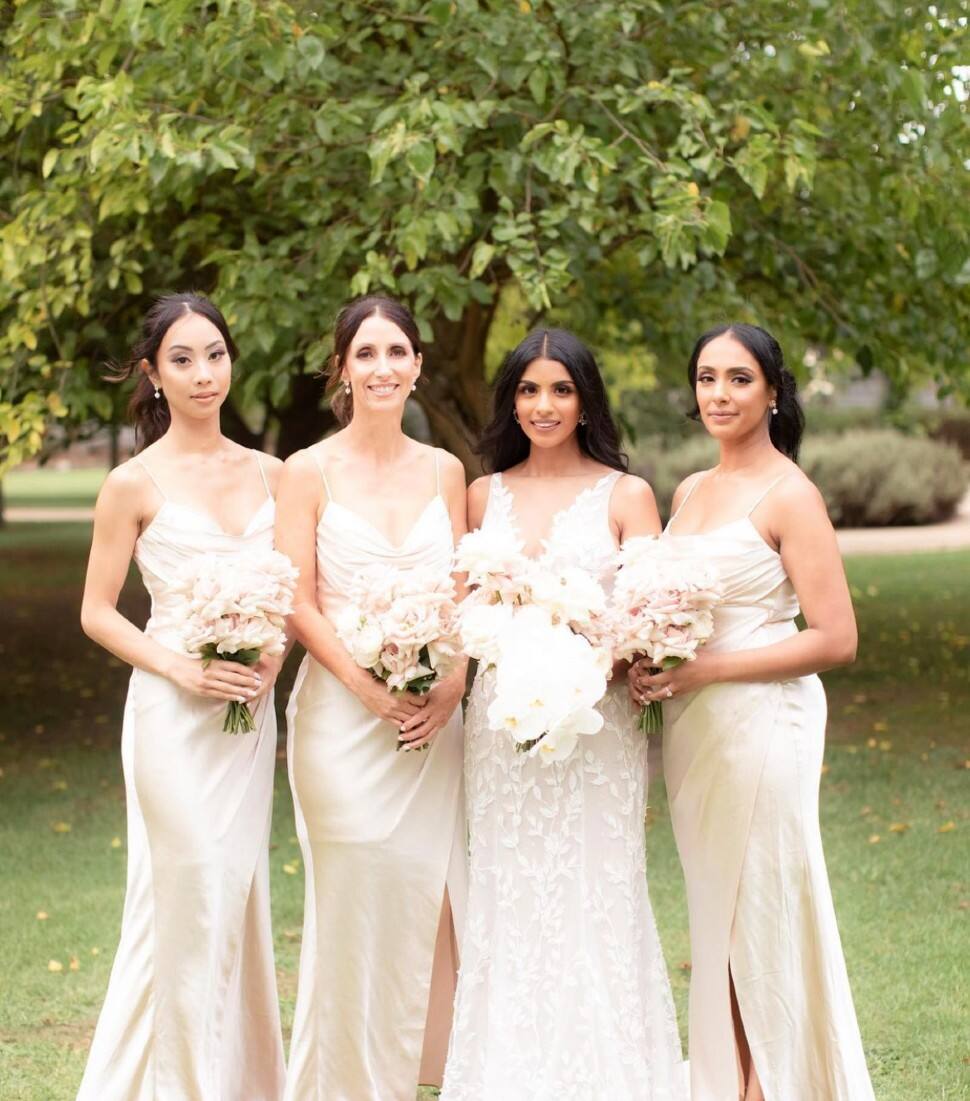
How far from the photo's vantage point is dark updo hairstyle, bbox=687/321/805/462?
4.59 metres

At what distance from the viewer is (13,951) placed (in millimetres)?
6980

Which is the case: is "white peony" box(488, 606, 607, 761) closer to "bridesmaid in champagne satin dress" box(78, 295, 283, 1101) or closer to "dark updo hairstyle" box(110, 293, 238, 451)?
"bridesmaid in champagne satin dress" box(78, 295, 283, 1101)

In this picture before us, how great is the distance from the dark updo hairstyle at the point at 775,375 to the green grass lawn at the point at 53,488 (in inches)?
1336

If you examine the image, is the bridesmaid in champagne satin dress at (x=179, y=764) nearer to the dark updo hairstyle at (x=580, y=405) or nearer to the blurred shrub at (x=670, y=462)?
the dark updo hairstyle at (x=580, y=405)

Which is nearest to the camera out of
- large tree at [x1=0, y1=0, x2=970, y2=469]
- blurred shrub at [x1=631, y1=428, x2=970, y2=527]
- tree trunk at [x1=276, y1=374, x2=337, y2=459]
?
large tree at [x1=0, y1=0, x2=970, y2=469]

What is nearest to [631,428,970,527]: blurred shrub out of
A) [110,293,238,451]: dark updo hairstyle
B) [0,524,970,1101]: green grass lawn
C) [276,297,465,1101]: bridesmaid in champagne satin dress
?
[0,524,970,1101]: green grass lawn

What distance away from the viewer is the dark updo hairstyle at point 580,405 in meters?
4.73

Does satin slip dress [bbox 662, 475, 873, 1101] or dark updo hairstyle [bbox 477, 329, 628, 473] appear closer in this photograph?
satin slip dress [bbox 662, 475, 873, 1101]

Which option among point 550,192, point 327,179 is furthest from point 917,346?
point 327,179

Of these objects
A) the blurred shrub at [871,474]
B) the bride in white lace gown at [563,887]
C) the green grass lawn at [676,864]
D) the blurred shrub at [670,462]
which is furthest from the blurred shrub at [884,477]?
the bride in white lace gown at [563,887]

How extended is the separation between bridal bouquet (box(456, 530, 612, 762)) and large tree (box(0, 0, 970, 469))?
315 cm

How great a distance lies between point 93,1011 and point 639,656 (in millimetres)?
3111

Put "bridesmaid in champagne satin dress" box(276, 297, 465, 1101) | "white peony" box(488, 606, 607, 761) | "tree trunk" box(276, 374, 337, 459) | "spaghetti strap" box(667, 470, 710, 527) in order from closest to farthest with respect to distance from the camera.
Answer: "white peony" box(488, 606, 607, 761)
"bridesmaid in champagne satin dress" box(276, 297, 465, 1101)
"spaghetti strap" box(667, 470, 710, 527)
"tree trunk" box(276, 374, 337, 459)

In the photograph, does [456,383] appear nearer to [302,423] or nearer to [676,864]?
[676,864]
